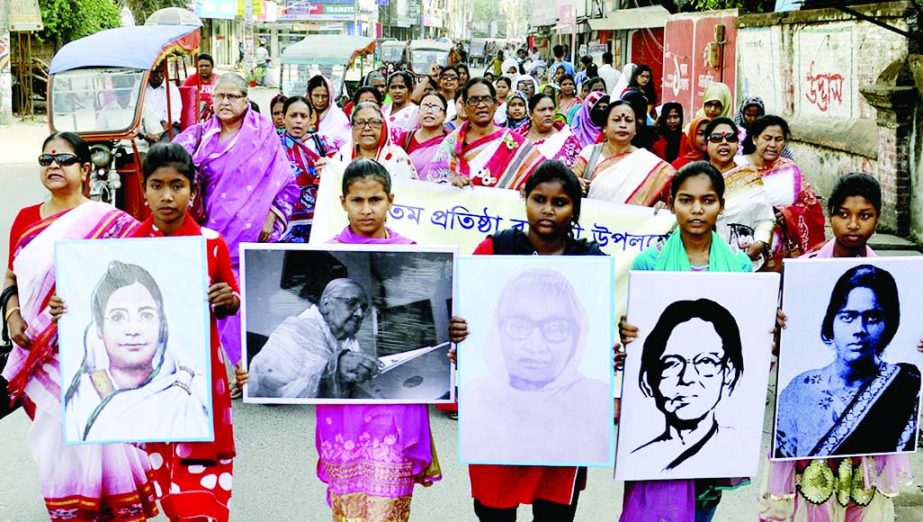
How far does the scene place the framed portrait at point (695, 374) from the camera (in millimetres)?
3246

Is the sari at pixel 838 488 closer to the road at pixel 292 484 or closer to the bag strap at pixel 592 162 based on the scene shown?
the road at pixel 292 484

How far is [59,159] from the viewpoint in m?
3.74

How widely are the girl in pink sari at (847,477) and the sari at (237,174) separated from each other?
10.9ft

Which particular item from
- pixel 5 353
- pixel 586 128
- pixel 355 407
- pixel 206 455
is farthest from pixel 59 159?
pixel 586 128

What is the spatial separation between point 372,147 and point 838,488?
3.52m

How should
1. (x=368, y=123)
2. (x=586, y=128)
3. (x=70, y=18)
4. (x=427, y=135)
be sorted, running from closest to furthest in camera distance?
(x=368, y=123) → (x=427, y=135) → (x=586, y=128) → (x=70, y=18)

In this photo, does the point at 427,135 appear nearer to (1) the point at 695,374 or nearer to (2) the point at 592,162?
(2) the point at 592,162

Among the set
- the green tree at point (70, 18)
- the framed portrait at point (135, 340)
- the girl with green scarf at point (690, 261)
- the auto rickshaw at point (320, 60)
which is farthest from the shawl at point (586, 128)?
the green tree at point (70, 18)

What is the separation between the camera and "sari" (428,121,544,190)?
6562 millimetres

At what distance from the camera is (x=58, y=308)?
3338 mm

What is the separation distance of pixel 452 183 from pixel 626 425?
295 centimetres

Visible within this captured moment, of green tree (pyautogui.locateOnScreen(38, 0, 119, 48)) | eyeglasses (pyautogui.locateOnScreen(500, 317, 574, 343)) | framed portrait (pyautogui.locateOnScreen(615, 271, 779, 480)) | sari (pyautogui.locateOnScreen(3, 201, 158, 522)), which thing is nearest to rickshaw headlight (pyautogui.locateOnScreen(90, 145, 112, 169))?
sari (pyautogui.locateOnScreen(3, 201, 158, 522))

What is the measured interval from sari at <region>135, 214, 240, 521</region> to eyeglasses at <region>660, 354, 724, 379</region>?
1.39 m

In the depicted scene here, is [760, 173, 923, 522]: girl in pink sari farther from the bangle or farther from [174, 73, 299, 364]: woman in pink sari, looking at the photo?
[174, 73, 299, 364]: woman in pink sari
